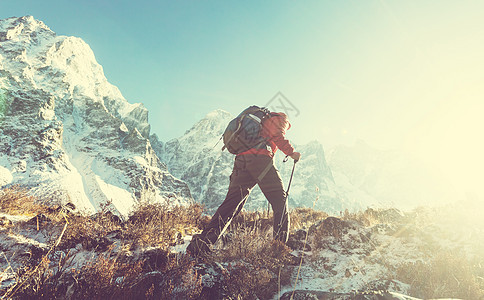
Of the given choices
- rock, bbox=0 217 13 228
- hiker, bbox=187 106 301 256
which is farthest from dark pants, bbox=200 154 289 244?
rock, bbox=0 217 13 228

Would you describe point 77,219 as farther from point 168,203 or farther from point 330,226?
point 330,226

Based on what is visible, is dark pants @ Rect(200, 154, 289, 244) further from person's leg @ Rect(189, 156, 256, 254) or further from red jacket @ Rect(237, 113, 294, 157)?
red jacket @ Rect(237, 113, 294, 157)

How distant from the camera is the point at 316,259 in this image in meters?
3.70

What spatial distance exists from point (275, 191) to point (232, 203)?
734 mm

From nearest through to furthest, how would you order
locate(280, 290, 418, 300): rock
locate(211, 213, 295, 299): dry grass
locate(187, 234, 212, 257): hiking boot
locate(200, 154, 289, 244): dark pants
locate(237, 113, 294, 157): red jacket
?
locate(280, 290, 418, 300): rock, locate(211, 213, 295, 299): dry grass, locate(187, 234, 212, 257): hiking boot, locate(200, 154, 289, 244): dark pants, locate(237, 113, 294, 157): red jacket

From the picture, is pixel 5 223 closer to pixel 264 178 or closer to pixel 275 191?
pixel 264 178

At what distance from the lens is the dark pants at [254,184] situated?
12.3 feet

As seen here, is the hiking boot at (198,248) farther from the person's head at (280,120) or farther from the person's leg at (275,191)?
the person's head at (280,120)

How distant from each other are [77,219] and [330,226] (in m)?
4.52

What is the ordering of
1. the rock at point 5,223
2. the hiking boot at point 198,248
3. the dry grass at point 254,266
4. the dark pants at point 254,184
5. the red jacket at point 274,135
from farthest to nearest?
1. the red jacket at point 274,135
2. the dark pants at point 254,184
3. the rock at point 5,223
4. the hiking boot at point 198,248
5. the dry grass at point 254,266

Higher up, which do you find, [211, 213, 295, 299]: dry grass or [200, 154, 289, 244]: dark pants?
[200, 154, 289, 244]: dark pants

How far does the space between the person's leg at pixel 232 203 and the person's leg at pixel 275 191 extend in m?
0.18

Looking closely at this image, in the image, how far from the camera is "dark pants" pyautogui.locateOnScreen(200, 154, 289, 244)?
3.74 m

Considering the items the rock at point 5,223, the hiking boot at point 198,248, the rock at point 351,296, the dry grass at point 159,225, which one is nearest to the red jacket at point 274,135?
the hiking boot at point 198,248
